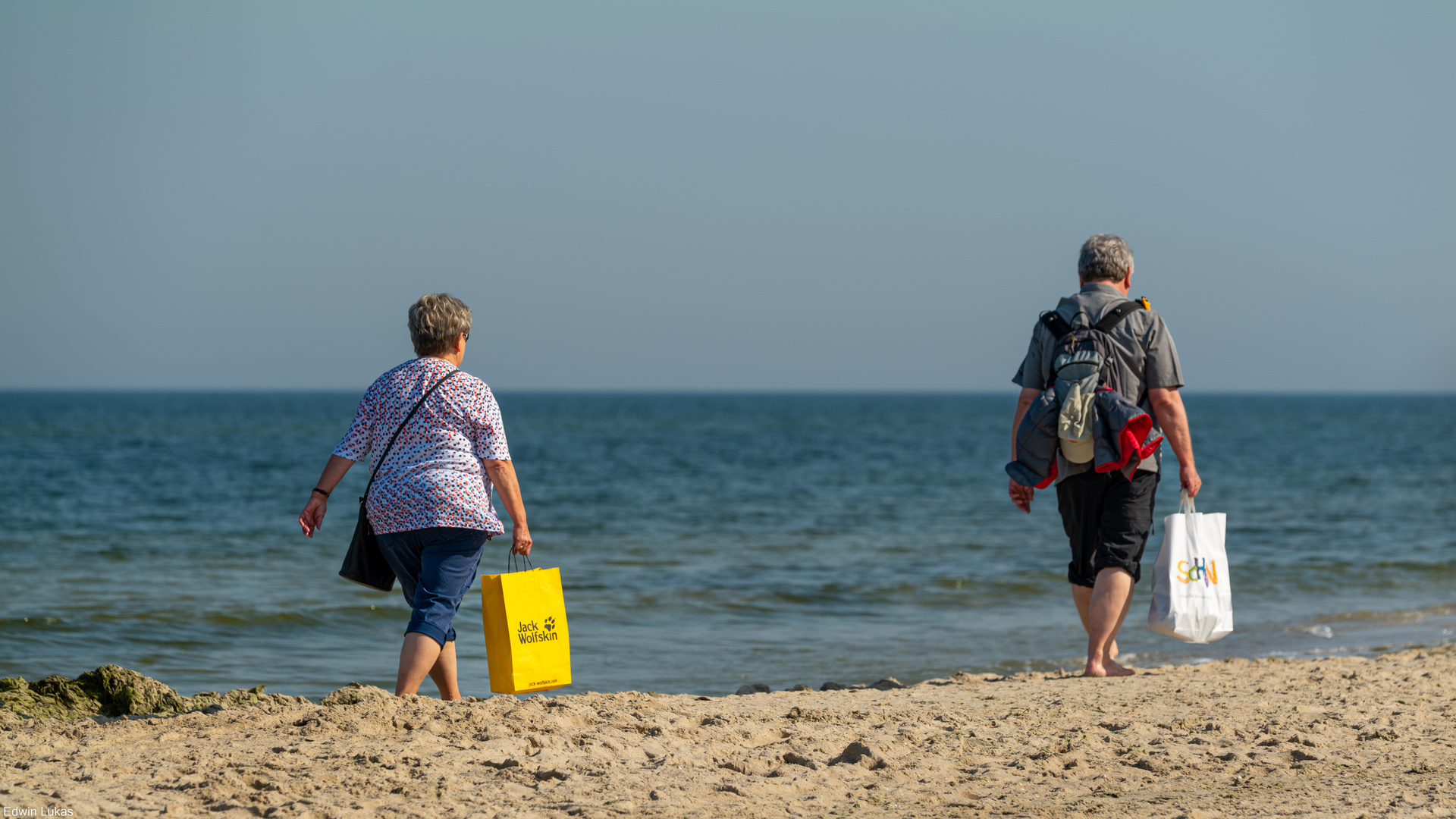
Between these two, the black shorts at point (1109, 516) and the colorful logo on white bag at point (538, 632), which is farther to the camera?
the black shorts at point (1109, 516)

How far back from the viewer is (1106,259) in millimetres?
4586

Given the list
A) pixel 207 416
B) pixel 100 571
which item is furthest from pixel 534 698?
pixel 207 416

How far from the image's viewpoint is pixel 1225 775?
3355mm

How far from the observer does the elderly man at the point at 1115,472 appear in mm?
4469

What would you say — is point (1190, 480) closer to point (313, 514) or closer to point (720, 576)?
point (313, 514)

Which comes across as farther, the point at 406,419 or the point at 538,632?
the point at 538,632

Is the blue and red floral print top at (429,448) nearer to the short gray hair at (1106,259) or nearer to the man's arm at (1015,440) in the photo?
the man's arm at (1015,440)

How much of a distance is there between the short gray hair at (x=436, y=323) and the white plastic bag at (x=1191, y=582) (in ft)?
9.46

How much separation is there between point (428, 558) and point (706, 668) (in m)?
3.01

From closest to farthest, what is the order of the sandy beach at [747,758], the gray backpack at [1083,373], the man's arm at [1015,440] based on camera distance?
the sandy beach at [747,758] → the gray backpack at [1083,373] → the man's arm at [1015,440]

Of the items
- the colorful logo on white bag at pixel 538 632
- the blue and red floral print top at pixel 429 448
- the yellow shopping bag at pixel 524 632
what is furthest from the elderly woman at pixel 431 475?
the colorful logo on white bag at pixel 538 632

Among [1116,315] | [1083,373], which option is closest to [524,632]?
[1083,373]

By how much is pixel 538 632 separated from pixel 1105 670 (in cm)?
256

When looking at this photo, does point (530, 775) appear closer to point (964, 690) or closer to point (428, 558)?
point (428, 558)
